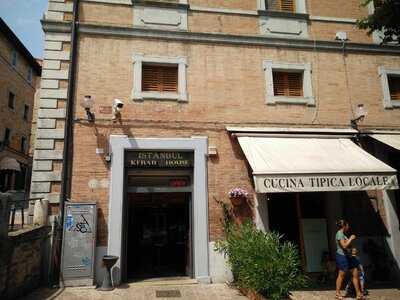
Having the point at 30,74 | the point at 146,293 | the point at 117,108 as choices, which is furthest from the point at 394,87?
the point at 30,74

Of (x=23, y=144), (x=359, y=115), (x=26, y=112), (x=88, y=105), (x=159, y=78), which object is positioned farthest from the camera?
(x=26, y=112)

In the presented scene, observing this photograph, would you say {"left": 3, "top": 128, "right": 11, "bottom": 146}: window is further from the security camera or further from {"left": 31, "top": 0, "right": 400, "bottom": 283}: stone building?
the security camera

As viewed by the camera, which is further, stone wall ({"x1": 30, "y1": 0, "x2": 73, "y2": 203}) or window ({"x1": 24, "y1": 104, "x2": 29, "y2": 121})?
window ({"x1": 24, "y1": 104, "x2": 29, "y2": 121})

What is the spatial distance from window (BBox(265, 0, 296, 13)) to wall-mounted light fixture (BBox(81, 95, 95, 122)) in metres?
6.67

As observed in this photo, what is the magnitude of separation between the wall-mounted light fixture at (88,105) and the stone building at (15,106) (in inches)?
615

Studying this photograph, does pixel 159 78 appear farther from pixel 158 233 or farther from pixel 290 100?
pixel 158 233

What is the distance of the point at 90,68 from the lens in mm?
9328

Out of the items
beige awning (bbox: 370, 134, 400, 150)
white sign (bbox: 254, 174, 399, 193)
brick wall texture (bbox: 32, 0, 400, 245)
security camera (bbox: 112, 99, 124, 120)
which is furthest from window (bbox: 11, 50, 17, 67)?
beige awning (bbox: 370, 134, 400, 150)

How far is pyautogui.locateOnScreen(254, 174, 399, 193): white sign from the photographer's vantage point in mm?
7766

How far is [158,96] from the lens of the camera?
948cm

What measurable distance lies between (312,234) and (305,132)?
3.07 metres

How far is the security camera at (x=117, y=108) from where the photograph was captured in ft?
28.1

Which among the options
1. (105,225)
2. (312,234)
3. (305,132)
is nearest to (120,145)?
(105,225)

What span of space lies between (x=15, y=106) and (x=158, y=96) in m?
22.9
